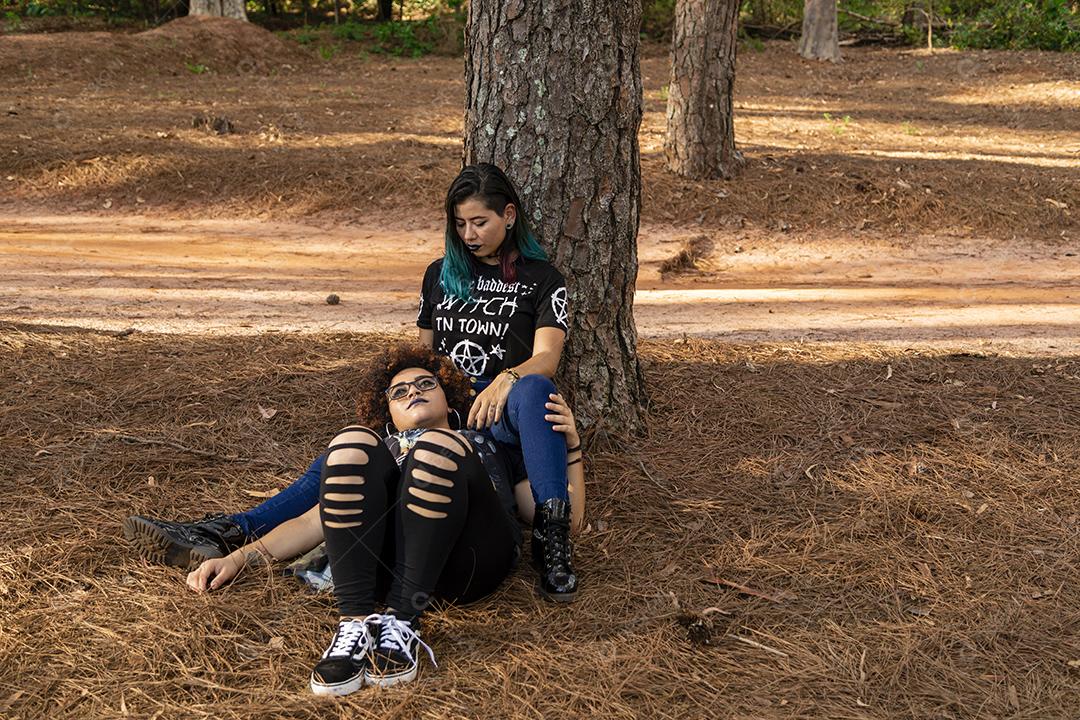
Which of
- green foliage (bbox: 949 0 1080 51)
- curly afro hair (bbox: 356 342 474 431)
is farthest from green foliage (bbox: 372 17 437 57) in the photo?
curly afro hair (bbox: 356 342 474 431)

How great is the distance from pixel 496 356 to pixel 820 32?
17351 mm

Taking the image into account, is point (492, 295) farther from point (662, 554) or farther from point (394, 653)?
point (394, 653)

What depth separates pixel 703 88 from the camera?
30.6ft

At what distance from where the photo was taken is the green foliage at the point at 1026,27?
63.3 feet

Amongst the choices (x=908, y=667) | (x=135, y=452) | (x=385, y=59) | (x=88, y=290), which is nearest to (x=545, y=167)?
(x=135, y=452)

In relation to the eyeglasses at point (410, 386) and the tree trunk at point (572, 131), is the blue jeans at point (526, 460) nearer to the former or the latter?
the eyeglasses at point (410, 386)

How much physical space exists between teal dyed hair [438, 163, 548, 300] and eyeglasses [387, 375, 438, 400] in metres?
0.45

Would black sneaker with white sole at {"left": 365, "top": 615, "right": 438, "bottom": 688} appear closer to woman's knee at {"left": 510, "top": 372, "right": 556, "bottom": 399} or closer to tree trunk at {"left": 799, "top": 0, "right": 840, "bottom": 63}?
woman's knee at {"left": 510, "top": 372, "right": 556, "bottom": 399}

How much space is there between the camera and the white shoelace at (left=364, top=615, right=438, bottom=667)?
2861mm

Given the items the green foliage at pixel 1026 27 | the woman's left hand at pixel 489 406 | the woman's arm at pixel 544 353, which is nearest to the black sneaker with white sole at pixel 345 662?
the woman's left hand at pixel 489 406

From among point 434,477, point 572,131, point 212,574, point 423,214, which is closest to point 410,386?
point 434,477

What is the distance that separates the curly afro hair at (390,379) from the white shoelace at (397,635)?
2.62 feet

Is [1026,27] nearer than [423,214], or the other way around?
[423,214]

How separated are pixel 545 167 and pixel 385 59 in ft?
51.4
